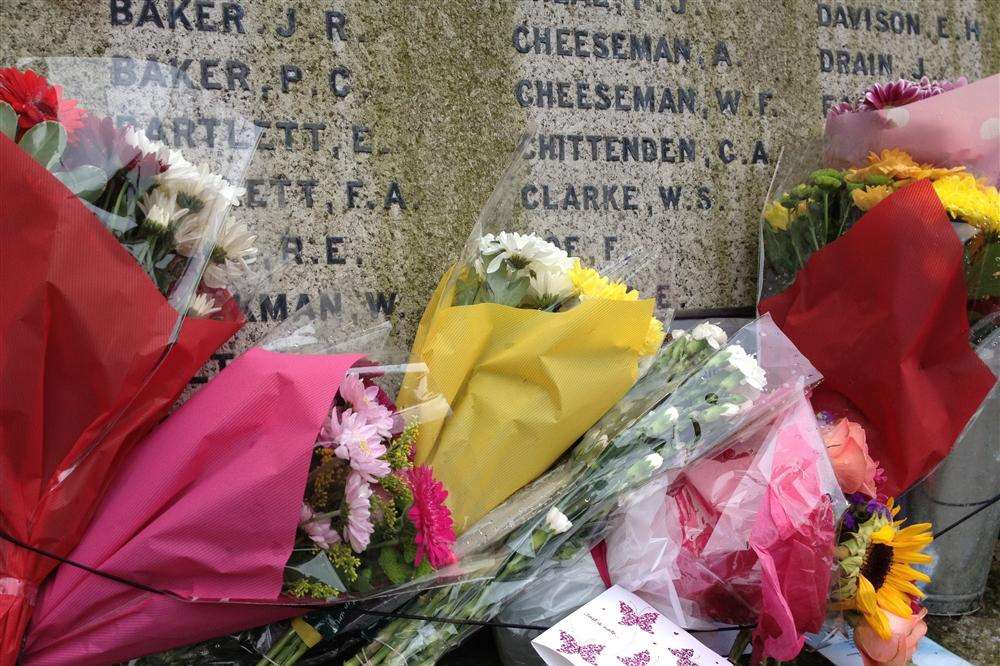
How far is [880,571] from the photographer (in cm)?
206

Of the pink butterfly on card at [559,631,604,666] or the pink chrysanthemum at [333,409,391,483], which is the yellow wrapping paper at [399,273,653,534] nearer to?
the pink chrysanthemum at [333,409,391,483]

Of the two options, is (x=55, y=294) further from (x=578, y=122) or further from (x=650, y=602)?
(x=578, y=122)

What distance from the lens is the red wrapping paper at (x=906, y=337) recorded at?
7.98 ft

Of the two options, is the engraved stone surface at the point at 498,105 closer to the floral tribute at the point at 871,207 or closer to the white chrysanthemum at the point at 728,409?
the floral tribute at the point at 871,207

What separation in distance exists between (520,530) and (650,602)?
362 mm

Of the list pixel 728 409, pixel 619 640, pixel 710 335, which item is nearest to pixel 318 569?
pixel 619 640

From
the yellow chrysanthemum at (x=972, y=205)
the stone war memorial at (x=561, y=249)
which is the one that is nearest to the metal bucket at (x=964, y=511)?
the stone war memorial at (x=561, y=249)

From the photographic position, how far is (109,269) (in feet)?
5.44

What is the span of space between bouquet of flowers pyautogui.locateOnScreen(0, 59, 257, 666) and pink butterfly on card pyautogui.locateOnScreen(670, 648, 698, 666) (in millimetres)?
1144

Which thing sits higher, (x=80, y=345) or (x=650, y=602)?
(x=80, y=345)

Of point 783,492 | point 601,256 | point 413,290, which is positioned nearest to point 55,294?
point 413,290

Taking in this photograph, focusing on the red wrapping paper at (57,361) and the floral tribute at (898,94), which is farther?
the floral tribute at (898,94)

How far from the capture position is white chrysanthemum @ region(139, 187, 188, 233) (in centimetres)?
181

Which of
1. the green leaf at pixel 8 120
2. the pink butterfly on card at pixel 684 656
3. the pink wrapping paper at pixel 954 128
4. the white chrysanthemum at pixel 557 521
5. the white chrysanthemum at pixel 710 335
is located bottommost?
the pink butterfly on card at pixel 684 656
